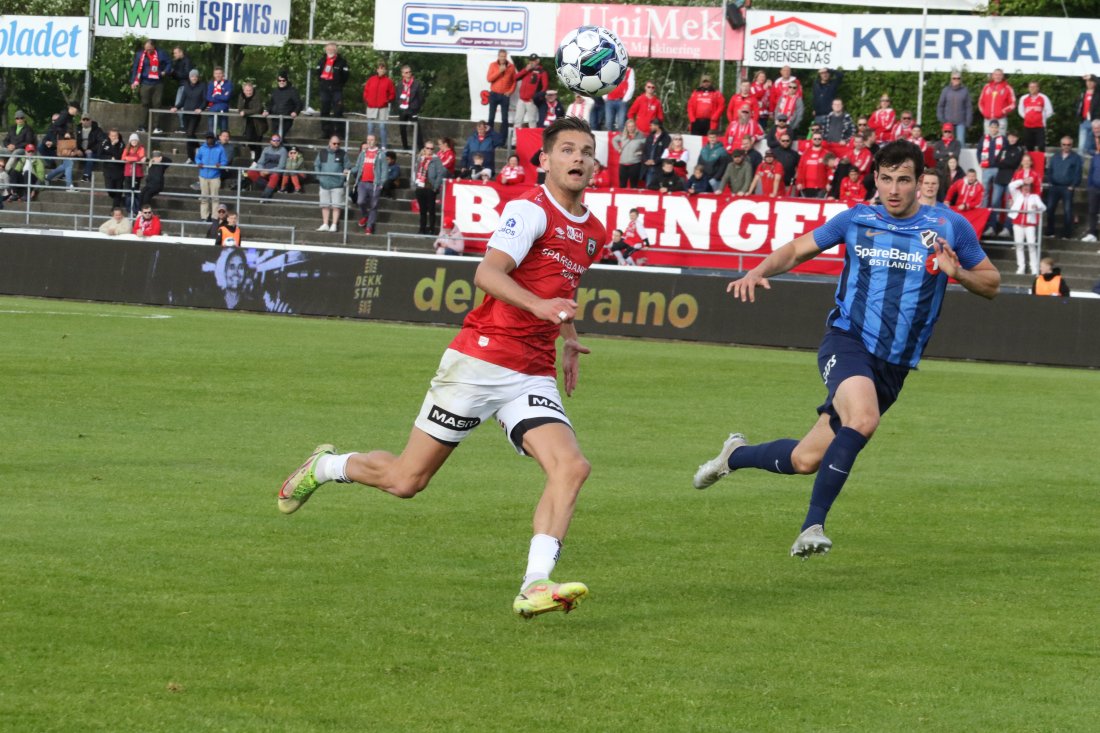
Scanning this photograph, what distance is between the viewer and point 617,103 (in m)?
34.4

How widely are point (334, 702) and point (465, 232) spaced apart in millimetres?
27463

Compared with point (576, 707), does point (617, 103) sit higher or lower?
higher

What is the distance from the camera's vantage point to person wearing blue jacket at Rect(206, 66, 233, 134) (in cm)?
3722

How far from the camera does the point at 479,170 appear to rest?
33.6 metres

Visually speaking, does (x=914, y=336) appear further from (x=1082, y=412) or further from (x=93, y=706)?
(x=1082, y=412)

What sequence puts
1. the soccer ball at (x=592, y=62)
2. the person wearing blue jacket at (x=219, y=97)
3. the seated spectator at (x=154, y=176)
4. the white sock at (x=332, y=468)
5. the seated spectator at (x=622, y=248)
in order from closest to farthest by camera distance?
1. the white sock at (x=332, y=468)
2. the soccer ball at (x=592, y=62)
3. the seated spectator at (x=622, y=248)
4. the seated spectator at (x=154, y=176)
5. the person wearing blue jacket at (x=219, y=97)

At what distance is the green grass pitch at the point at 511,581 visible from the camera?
5664 mm

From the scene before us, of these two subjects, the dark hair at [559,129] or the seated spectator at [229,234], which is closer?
the dark hair at [559,129]

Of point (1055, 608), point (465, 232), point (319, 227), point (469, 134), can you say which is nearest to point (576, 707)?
point (1055, 608)

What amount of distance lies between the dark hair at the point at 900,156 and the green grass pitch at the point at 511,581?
204cm

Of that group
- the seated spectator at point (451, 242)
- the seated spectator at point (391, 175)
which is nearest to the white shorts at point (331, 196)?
the seated spectator at point (391, 175)

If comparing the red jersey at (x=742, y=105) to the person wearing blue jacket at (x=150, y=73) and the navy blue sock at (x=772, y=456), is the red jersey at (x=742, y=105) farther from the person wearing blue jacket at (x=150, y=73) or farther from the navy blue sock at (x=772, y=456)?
the navy blue sock at (x=772, y=456)

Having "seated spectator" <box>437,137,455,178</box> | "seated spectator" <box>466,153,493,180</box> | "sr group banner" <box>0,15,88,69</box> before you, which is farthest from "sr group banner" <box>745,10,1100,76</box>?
"sr group banner" <box>0,15,88,69</box>

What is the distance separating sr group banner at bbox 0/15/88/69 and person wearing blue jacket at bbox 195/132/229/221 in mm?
5350
